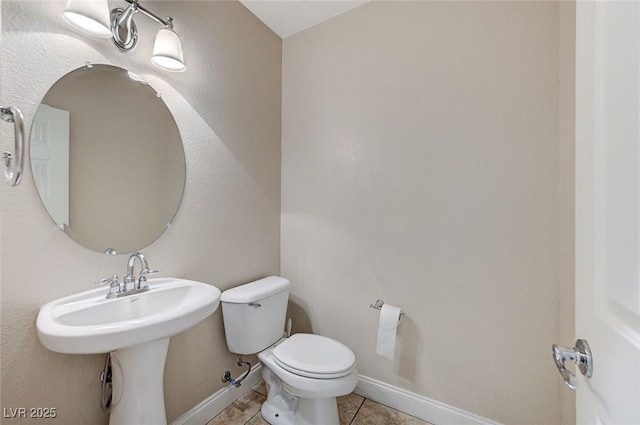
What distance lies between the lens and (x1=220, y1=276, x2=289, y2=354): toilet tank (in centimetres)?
149

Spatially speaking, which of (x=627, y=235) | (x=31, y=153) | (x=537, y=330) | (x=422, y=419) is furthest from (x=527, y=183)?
(x=31, y=153)

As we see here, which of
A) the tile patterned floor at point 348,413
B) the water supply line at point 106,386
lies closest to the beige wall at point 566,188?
the tile patterned floor at point 348,413

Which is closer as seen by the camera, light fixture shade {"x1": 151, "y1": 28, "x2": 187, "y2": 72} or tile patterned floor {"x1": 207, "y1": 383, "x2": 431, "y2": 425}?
light fixture shade {"x1": 151, "y1": 28, "x2": 187, "y2": 72}

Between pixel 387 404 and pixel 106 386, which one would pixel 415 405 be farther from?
pixel 106 386

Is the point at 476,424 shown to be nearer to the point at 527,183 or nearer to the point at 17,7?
the point at 527,183

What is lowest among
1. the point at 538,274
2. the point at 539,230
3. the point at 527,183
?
the point at 538,274

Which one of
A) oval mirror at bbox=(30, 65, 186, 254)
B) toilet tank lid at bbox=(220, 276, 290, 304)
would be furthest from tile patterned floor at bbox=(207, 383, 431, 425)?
oval mirror at bbox=(30, 65, 186, 254)

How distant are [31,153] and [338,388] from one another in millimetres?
1542

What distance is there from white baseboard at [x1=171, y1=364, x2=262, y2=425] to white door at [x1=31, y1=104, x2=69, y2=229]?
1116mm

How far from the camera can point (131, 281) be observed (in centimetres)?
113

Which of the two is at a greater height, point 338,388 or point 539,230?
point 539,230

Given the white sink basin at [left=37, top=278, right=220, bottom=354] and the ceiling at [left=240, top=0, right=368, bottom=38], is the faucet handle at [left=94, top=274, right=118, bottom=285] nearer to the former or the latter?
the white sink basin at [left=37, top=278, right=220, bottom=354]

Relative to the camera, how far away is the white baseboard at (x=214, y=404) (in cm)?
139

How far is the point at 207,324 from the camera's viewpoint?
59.2 inches
